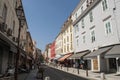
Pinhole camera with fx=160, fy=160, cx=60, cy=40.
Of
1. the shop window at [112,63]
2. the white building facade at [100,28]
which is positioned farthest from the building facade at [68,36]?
the shop window at [112,63]

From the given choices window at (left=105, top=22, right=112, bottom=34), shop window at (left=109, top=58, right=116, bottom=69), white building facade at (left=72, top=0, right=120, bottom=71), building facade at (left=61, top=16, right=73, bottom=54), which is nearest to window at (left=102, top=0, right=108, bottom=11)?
white building facade at (left=72, top=0, right=120, bottom=71)

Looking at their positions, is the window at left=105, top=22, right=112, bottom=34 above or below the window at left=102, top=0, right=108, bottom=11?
below

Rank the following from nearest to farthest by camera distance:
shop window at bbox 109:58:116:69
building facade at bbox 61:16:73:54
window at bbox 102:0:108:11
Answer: shop window at bbox 109:58:116:69 → window at bbox 102:0:108:11 → building facade at bbox 61:16:73:54

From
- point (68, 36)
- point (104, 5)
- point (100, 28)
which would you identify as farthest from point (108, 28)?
point (68, 36)

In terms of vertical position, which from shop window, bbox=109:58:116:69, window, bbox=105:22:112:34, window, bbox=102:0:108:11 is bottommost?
shop window, bbox=109:58:116:69

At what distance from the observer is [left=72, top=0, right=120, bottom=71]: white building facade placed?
1888 centimetres

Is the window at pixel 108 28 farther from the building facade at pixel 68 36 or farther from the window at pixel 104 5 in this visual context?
the building facade at pixel 68 36

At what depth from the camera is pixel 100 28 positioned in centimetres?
2281

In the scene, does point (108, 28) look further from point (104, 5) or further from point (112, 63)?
point (112, 63)

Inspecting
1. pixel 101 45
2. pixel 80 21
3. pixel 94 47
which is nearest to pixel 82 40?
pixel 80 21

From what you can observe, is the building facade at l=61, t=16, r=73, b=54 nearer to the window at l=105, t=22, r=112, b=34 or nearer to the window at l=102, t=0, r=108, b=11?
the window at l=102, t=0, r=108, b=11

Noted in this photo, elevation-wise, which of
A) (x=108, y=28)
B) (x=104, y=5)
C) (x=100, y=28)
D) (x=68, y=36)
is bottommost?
(x=108, y=28)

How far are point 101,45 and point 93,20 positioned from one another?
4868 millimetres

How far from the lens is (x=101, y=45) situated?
2266cm
